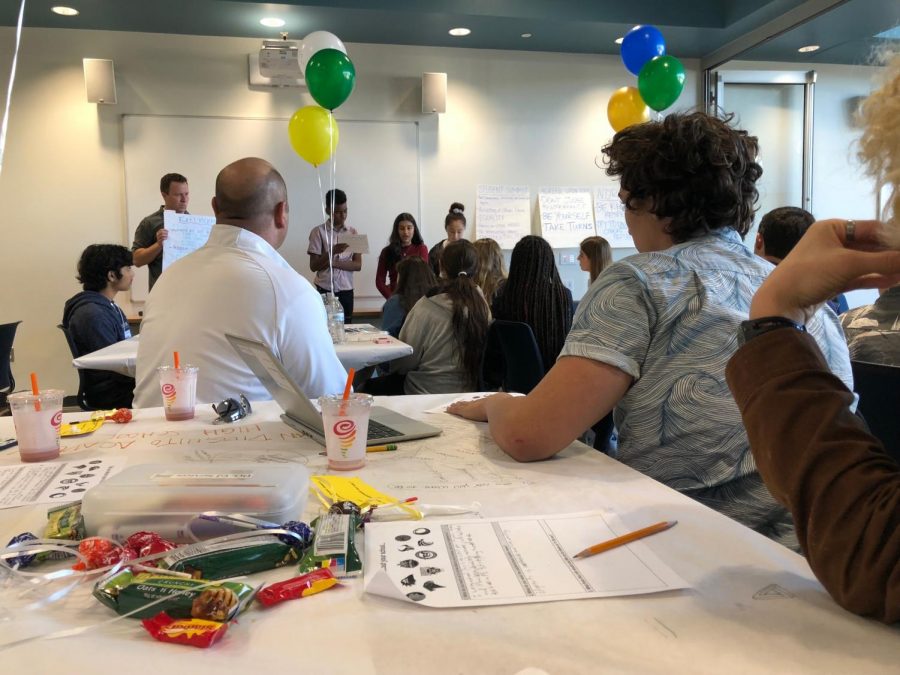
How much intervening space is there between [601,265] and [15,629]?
3.90 metres

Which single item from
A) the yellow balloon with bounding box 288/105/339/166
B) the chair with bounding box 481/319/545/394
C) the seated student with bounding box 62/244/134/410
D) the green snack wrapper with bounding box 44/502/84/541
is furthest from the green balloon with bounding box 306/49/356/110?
the green snack wrapper with bounding box 44/502/84/541

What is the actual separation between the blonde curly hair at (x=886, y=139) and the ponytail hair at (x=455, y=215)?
508 cm

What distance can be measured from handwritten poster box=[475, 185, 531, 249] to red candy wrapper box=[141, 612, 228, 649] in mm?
5588

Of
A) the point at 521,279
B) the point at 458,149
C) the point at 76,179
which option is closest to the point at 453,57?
the point at 458,149

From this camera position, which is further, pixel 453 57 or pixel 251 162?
pixel 453 57

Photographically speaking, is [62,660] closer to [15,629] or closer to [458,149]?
[15,629]

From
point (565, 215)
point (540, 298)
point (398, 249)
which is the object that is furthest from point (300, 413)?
point (565, 215)

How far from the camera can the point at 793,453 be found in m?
0.67

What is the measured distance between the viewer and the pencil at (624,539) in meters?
0.75

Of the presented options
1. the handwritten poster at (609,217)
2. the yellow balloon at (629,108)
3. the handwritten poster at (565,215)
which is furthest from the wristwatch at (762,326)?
the handwritten poster at (609,217)

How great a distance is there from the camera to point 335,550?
0.73 m

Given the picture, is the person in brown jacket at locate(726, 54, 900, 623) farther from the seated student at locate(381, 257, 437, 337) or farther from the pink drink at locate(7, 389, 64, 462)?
the seated student at locate(381, 257, 437, 337)

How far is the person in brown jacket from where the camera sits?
0.60 metres

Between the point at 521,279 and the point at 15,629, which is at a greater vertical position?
the point at 521,279
